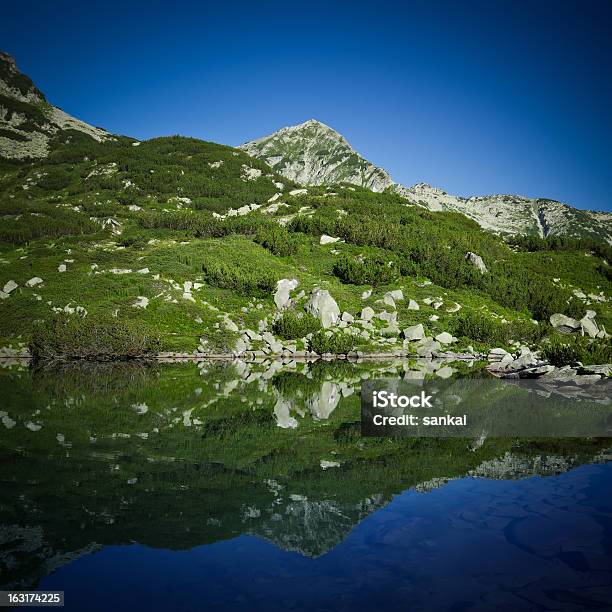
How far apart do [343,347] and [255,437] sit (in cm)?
3234

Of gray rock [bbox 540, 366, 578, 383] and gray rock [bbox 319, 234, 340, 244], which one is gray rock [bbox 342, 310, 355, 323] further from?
gray rock [bbox 540, 366, 578, 383]

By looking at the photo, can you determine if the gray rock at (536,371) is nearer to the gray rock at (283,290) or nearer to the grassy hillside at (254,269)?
the grassy hillside at (254,269)

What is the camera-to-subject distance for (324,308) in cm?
5222

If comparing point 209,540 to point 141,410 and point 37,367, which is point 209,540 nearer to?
point 141,410

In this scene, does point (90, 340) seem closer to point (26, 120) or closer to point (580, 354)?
point (580, 354)

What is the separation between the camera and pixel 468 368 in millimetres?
38156

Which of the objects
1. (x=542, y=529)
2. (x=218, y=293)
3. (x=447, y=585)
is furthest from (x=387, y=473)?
(x=218, y=293)

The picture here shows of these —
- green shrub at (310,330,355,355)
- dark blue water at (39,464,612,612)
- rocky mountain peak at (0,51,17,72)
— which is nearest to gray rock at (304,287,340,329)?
green shrub at (310,330,355,355)

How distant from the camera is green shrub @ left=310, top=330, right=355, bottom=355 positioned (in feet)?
157

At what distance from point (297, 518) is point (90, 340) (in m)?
39.9

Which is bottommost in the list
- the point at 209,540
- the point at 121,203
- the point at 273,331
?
the point at 209,540

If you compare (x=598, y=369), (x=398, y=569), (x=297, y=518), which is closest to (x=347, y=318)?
(x=598, y=369)

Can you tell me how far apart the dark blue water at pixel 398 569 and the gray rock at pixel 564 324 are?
52609mm

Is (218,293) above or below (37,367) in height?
Result: above
